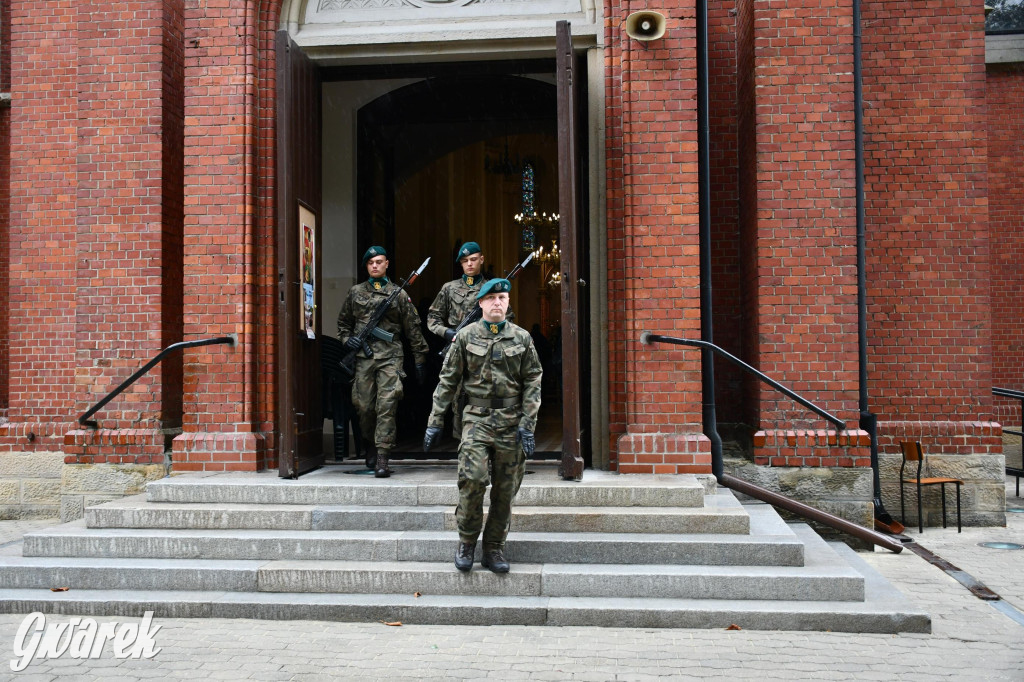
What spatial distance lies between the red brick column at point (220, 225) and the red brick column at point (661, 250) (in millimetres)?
3313

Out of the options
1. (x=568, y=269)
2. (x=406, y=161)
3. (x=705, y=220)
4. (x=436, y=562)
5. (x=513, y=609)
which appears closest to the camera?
(x=513, y=609)

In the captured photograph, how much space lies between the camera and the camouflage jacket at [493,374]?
530cm

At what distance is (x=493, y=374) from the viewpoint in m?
5.32

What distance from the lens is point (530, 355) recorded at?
17.9 feet

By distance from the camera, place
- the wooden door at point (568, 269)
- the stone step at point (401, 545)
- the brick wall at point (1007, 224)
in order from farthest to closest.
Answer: the brick wall at point (1007, 224), the wooden door at point (568, 269), the stone step at point (401, 545)

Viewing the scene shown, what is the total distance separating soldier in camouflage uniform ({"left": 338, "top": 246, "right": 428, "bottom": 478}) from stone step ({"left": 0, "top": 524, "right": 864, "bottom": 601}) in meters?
1.61

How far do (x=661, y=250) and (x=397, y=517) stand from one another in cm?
313

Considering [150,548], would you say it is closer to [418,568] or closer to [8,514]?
[418,568]

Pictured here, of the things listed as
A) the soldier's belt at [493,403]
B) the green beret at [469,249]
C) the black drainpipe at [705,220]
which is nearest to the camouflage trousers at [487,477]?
the soldier's belt at [493,403]

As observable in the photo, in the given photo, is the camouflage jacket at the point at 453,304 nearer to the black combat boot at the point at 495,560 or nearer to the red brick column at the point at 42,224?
the black combat boot at the point at 495,560

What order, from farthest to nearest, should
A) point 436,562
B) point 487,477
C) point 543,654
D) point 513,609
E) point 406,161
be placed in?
point 406,161
point 436,562
point 487,477
point 513,609
point 543,654

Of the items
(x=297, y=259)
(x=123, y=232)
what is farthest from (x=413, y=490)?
(x=123, y=232)

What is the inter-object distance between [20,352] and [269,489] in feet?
14.5

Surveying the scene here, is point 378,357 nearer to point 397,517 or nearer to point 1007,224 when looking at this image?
point 397,517
